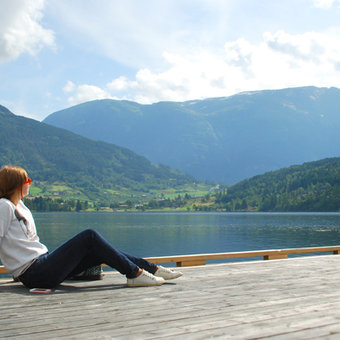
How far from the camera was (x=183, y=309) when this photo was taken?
15.2 ft

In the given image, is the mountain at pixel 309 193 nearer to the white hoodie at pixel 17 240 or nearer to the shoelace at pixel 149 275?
the shoelace at pixel 149 275

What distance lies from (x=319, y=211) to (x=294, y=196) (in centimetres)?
1344

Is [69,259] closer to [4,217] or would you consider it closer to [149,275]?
[4,217]

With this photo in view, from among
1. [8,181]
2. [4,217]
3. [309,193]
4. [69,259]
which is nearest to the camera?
[4,217]

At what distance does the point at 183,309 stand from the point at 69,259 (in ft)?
6.00

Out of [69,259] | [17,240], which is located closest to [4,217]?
[17,240]

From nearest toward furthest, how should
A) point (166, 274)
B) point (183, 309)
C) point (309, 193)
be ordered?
1. point (183, 309)
2. point (166, 274)
3. point (309, 193)

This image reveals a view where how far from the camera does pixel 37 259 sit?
5.59 m

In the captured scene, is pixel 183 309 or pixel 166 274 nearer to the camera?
Answer: pixel 183 309

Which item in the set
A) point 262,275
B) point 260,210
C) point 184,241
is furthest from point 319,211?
point 262,275

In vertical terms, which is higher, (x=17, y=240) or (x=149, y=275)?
(x=17, y=240)

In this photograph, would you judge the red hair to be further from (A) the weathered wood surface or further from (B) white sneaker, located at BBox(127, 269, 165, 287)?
(B) white sneaker, located at BBox(127, 269, 165, 287)

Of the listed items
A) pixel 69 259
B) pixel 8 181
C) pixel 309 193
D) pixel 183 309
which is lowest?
pixel 183 309

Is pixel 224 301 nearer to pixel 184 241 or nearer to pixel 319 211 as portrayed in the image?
pixel 184 241
